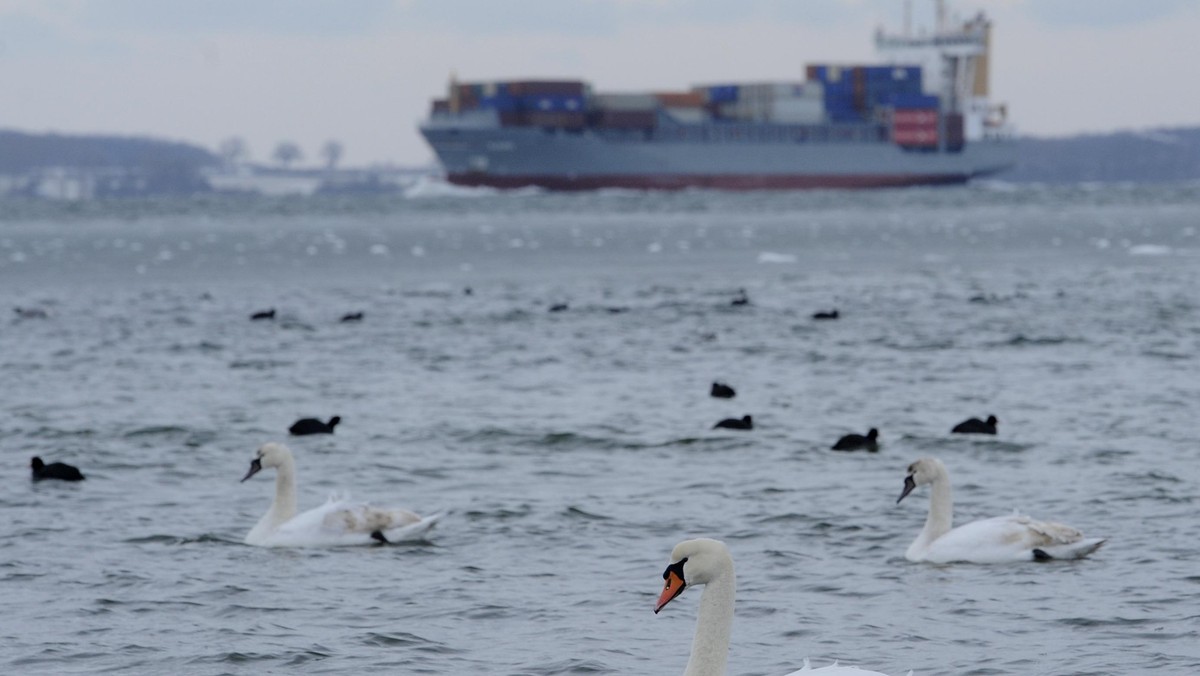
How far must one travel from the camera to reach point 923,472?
12344mm

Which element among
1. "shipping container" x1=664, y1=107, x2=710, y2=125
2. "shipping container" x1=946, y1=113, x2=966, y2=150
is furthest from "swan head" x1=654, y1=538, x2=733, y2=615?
"shipping container" x1=946, y1=113, x2=966, y2=150

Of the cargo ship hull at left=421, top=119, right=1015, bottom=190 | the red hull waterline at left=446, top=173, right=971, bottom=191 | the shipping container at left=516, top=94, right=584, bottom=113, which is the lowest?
the red hull waterline at left=446, top=173, right=971, bottom=191

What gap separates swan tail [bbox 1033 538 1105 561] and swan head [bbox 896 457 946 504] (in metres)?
0.86

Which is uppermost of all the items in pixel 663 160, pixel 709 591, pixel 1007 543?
pixel 709 591

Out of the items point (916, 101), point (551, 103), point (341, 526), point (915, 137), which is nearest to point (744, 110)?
point (916, 101)

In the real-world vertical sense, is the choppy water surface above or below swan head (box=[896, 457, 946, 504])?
below

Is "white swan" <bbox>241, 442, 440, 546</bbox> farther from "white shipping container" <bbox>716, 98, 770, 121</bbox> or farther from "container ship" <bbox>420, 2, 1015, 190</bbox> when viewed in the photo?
"white shipping container" <bbox>716, 98, 770, 121</bbox>

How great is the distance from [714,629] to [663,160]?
135097 mm

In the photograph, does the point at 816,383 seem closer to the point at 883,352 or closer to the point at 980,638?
the point at 883,352

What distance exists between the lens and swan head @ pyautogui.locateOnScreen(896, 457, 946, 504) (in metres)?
12.2

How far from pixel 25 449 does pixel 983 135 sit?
482 ft

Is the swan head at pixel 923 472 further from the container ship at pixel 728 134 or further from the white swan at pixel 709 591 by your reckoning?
the container ship at pixel 728 134

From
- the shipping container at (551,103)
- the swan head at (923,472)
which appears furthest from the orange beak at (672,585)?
the shipping container at (551,103)

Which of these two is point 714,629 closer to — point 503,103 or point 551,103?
point 551,103
